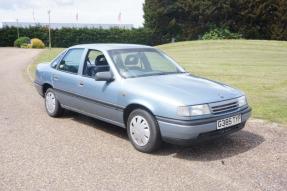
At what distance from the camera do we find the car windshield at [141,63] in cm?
640

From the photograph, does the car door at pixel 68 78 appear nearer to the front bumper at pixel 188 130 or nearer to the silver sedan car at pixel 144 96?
the silver sedan car at pixel 144 96

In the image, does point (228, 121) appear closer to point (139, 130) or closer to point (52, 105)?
point (139, 130)

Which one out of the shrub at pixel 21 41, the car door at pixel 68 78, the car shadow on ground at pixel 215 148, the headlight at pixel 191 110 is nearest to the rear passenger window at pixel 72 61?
the car door at pixel 68 78

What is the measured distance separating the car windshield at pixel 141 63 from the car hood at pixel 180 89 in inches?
9.3

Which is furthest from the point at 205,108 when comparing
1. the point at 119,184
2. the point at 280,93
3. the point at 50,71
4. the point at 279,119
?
the point at 280,93

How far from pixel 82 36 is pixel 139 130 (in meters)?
40.6

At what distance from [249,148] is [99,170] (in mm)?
2305

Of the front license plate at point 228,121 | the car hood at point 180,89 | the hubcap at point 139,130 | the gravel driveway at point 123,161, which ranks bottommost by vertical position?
the gravel driveway at point 123,161

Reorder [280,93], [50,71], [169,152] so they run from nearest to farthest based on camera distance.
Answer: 1. [169,152]
2. [50,71]
3. [280,93]

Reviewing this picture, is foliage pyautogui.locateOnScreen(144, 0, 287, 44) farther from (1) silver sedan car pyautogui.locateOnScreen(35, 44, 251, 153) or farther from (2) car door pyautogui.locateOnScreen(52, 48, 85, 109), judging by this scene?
(1) silver sedan car pyautogui.locateOnScreen(35, 44, 251, 153)

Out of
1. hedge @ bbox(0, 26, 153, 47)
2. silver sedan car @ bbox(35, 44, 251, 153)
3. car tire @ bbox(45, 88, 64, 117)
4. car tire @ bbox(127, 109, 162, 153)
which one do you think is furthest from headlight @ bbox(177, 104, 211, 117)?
hedge @ bbox(0, 26, 153, 47)

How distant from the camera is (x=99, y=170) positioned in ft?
16.3

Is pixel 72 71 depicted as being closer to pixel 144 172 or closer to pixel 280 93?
pixel 144 172

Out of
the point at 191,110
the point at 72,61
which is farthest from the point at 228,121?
the point at 72,61
